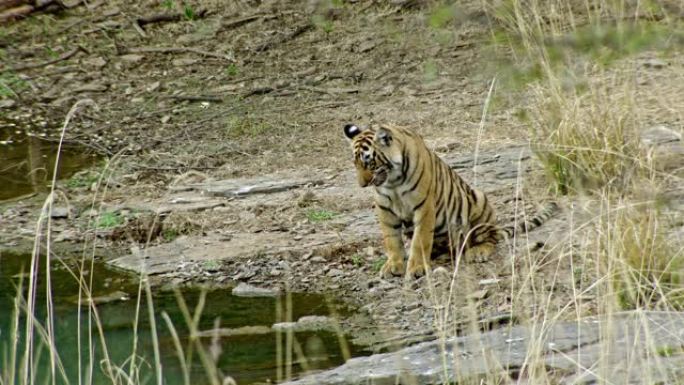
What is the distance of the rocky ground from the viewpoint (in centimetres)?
743

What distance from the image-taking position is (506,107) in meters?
10.1

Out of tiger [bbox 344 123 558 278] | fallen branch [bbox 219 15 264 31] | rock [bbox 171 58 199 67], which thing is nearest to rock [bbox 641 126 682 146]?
tiger [bbox 344 123 558 278]

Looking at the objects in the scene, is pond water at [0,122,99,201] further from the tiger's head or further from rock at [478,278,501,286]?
rock at [478,278,501,286]

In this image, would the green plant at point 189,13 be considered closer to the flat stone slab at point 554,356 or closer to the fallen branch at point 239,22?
the fallen branch at point 239,22

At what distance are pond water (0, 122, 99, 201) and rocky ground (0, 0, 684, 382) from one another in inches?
5.4

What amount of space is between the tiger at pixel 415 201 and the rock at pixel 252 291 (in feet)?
2.18

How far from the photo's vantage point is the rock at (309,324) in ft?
22.5

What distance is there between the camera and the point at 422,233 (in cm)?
721

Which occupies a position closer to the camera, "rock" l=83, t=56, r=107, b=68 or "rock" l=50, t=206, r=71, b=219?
"rock" l=50, t=206, r=71, b=219

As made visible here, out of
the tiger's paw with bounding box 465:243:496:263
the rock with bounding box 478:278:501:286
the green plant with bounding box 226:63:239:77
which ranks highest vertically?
the green plant with bounding box 226:63:239:77

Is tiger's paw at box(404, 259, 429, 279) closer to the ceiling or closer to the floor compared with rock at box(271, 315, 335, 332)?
closer to the ceiling

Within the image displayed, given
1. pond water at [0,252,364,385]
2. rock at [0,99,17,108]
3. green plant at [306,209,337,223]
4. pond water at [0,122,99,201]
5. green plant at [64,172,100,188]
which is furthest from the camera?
rock at [0,99,17,108]

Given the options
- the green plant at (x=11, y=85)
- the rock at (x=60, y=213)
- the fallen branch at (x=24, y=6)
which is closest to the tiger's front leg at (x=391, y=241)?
the rock at (x=60, y=213)

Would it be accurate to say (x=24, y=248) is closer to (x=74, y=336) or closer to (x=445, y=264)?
(x=74, y=336)
